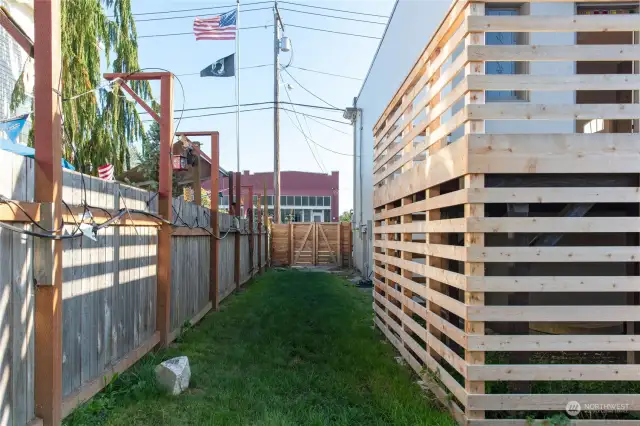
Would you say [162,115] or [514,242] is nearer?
[514,242]

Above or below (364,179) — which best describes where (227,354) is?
below

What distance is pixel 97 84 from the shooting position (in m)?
7.22

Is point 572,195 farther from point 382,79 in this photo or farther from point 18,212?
point 382,79

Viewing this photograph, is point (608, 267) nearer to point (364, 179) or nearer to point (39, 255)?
point (39, 255)

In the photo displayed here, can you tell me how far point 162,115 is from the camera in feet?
17.3

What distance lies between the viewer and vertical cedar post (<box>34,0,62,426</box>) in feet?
8.51

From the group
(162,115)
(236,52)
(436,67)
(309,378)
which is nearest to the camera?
(436,67)

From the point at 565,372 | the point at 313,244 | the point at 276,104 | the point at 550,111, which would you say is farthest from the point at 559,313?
the point at 276,104

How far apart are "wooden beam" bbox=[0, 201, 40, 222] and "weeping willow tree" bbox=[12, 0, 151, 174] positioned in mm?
4282

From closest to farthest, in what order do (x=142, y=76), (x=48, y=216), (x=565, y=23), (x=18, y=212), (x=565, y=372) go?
(x=18, y=212) < (x=48, y=216) < (x=565, y=372) < (x=565, y=23) < (x=142, y=76)

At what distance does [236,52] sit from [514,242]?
17.5 m

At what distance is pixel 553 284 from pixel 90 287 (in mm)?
3249

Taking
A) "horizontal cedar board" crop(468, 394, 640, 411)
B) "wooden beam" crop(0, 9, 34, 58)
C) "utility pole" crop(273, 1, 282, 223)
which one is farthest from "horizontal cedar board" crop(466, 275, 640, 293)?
"utility pole" crop(273, 1, 282, 223)

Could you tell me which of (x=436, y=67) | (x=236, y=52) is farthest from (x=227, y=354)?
(x=236, y=52)
